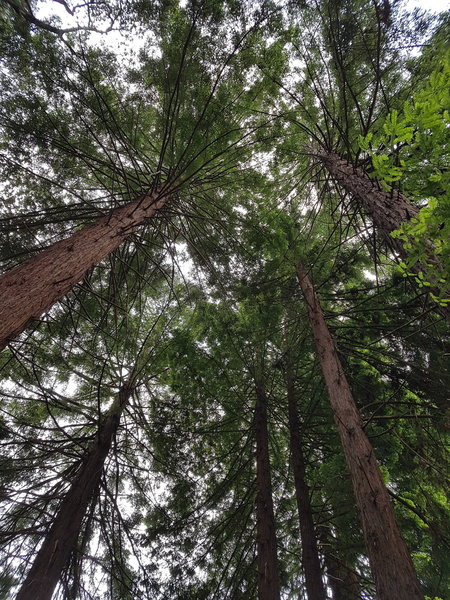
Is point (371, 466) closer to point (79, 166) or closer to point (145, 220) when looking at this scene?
point (145, 220)

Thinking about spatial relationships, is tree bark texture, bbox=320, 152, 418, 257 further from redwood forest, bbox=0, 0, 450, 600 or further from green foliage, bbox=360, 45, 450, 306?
green foliage, bbox=360, 45, 450, 306

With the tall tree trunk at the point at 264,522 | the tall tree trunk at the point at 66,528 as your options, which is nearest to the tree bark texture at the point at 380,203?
the tall tree trunk at the point at 264,522

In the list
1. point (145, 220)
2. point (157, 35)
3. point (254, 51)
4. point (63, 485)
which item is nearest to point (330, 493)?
point (63, 485)

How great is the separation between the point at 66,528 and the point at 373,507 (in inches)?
142

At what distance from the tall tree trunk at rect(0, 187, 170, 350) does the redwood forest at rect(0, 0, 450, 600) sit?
1.3 inches

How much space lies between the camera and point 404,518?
439cm

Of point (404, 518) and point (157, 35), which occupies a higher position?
point (157, 35)

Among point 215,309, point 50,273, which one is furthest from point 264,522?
point 50,273

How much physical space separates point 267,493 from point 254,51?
782 cm

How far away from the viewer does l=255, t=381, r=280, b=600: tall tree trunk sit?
453 cm

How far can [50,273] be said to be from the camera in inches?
114

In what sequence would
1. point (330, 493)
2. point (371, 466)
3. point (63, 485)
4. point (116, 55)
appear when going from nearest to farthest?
point (371, 466) → point (330, 493) → point (63, 485) → point (116, 55)

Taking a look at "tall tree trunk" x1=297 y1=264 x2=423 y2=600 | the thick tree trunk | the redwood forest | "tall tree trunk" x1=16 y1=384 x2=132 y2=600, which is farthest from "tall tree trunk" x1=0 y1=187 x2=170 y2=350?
"tall tree trunk" x1=297 y1=264 x2=423 y2=600

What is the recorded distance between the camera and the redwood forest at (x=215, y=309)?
3.87 metres
